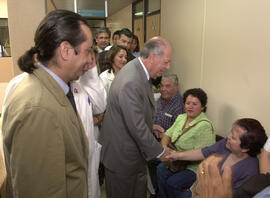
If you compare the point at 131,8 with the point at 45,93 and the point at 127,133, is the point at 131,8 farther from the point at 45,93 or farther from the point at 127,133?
the point at 45,93

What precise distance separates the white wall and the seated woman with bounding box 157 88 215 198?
33 centimetres

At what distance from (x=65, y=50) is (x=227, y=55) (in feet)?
5.80

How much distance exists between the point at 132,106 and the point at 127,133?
0.81ft

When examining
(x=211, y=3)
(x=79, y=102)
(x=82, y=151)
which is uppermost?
(x=211, y=3)

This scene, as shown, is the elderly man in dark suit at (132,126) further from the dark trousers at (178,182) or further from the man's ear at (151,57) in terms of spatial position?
the dark trousers at (178,182)

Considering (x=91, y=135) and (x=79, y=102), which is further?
(x=91, y=135)

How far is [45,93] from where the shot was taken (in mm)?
811

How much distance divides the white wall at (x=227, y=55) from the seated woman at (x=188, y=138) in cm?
33

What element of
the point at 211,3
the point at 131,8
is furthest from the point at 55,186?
the point at 131,8

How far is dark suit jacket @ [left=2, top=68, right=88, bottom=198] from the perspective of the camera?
2.46 feet

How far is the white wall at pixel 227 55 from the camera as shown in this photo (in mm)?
1783

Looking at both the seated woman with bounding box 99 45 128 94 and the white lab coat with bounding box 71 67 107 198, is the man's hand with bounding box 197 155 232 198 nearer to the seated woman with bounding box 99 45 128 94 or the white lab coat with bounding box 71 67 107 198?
the white lab coat with bounding box 71 67 107 198

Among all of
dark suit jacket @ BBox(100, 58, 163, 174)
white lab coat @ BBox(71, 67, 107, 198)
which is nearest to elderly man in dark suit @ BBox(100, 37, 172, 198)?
dark suit jacket @ BBox(100, 58, 163, 174)

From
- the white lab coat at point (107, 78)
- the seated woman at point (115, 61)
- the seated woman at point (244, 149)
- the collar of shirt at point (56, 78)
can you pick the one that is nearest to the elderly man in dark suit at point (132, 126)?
the seated woman at point (244, 149)
